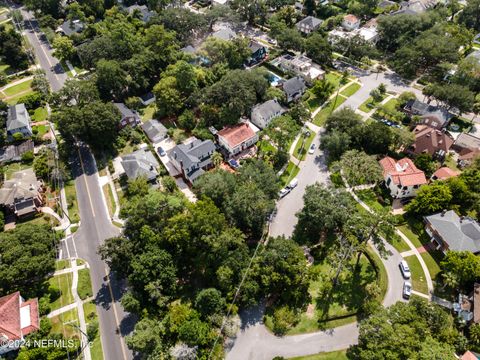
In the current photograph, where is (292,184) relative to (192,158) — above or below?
below

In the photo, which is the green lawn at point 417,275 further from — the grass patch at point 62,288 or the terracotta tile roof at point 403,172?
the grass patch at point 62,288

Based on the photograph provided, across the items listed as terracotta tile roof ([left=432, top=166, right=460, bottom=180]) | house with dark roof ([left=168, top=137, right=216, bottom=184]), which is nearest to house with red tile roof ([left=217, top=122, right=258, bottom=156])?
house with dark roof ([left=168, top=137, right=216, bottom=184])

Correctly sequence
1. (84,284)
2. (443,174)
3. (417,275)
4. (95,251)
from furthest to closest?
(443,174) < (95,251) < (84,284) < (417,275)

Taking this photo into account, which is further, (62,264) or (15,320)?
(62,264)

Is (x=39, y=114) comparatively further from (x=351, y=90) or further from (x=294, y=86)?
(x=351, y=90)

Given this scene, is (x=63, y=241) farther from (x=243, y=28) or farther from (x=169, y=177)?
(x=243, y=28)

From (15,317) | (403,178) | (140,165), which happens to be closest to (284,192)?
(403,178)

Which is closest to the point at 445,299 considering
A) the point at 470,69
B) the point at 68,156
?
the point at 470,69
